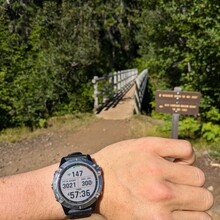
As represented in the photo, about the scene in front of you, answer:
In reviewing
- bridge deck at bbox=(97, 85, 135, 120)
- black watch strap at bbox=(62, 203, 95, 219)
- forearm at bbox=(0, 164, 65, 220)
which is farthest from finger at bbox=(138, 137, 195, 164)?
bridge deck at bbox=(97, 85, 135, 120)

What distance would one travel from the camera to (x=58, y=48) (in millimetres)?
13562

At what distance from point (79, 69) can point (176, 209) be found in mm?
13562

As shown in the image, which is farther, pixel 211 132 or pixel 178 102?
pixel 211 132

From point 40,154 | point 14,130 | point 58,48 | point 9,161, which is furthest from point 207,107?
point 58,48

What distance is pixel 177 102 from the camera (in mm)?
5664

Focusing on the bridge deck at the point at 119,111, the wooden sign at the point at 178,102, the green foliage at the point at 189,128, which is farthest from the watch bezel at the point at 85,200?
the bridge deck at the point at 119,111

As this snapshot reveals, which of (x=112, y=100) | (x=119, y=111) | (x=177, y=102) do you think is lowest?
(x=119, y=111)

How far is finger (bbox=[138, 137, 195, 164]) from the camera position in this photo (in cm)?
130

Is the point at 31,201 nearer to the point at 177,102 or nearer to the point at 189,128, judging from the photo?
the point at 177,102

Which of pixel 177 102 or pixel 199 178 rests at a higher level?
pixel 199 178

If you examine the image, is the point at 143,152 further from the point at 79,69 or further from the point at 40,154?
the point at 79,69

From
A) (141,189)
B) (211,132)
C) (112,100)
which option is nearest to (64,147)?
(211,132)

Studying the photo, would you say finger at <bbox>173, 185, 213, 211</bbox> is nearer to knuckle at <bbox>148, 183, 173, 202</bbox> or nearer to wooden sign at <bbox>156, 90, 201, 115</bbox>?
knuckle at <bbox>148, 183, 173, 202</bbox>

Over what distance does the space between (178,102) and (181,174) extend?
177 inches
